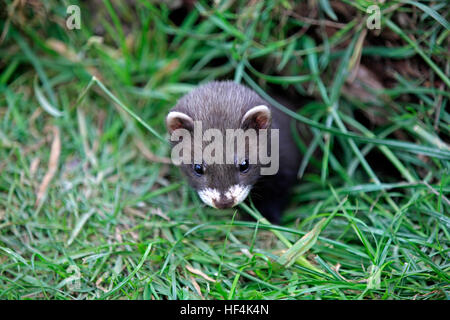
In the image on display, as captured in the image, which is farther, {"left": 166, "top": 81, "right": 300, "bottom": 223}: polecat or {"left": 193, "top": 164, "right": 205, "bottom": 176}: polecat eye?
{"left": 193, "top": 164, "right": 205, "bottom": 176}: polecat eye

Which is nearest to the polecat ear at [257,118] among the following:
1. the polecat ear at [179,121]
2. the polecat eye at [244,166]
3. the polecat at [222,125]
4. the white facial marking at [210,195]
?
the polecat at [222,125]

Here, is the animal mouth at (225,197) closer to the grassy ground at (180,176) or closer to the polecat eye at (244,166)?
the polecat eye at (244,166)

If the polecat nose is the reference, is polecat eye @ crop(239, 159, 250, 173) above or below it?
above

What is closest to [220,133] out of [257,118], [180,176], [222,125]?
[222,125]

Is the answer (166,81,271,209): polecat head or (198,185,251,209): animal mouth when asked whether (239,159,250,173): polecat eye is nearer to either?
(166,81,271,209): polecat head

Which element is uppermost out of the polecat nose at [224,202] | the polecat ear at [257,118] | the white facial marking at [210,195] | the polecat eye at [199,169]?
the polecat ear at [257,118]

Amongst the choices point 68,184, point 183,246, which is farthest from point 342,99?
point 68,184

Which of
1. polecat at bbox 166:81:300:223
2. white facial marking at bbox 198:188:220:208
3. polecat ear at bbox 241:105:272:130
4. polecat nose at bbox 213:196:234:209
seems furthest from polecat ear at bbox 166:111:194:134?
polecat nose at bbox 213:196:234:209

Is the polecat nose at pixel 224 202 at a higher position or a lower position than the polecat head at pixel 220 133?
lower

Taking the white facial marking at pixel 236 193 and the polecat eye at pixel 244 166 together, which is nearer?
the white facial marking at pixel 236 193

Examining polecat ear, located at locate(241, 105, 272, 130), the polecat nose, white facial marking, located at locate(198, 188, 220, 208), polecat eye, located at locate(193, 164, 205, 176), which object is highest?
polecat ear, located at locate(241, 105, 272, 130)
